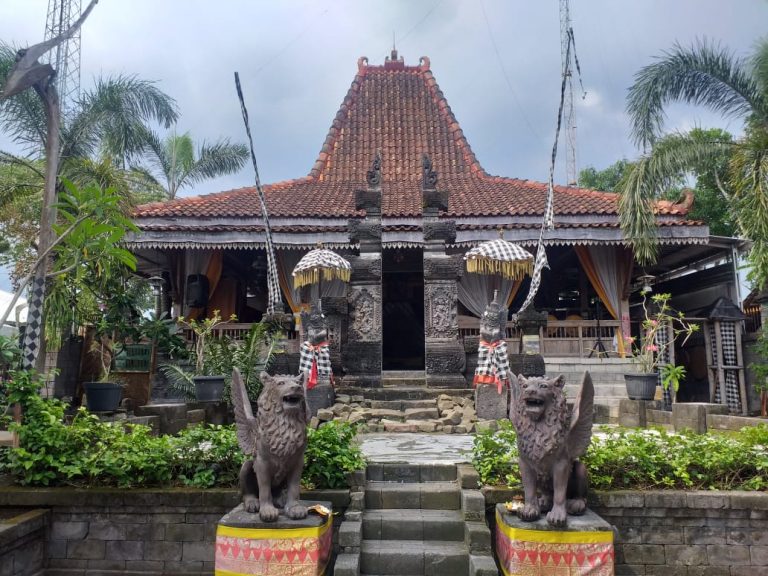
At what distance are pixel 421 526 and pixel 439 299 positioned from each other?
5.89 m

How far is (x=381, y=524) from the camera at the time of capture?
4746 millimetres

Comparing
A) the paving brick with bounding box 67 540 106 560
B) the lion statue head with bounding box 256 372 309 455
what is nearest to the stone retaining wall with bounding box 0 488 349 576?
the paving brick with bounding box 67 540 106 560

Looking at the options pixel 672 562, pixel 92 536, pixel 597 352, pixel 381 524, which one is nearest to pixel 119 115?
pixel 92 536

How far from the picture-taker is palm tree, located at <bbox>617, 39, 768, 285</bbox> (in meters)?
10.5

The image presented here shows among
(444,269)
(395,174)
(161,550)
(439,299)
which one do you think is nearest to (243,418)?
(161,550)

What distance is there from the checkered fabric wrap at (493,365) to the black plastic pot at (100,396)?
5684 mm

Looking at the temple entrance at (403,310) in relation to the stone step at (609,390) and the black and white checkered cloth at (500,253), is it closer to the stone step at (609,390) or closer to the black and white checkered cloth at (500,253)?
the black and white checkered cloth at (500,253)

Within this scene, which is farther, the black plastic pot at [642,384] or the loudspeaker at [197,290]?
the loudspeaker at [197,290]

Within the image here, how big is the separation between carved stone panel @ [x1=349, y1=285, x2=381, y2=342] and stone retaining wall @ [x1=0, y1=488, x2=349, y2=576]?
5.62 meters

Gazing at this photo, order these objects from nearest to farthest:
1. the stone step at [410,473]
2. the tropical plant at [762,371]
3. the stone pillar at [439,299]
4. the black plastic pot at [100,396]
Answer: the stone step at [410,473]
the black plastic pot at [100,396]
the stone pillar at [439,299]
the tropical plant at [762,371]

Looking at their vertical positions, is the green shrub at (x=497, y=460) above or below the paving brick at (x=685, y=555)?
above

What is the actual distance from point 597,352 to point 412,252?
501 cm

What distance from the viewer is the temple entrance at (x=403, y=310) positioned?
48.1ft

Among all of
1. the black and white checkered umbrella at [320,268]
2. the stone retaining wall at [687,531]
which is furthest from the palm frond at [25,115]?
the stone retaining wall at [687,531]
